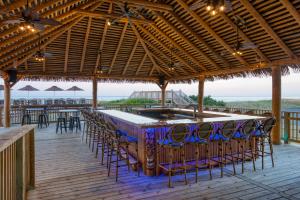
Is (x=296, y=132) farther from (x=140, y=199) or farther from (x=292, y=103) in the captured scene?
(x=292, y=103)

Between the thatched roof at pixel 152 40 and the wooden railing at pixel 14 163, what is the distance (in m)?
2.90

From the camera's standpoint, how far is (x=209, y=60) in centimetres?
941

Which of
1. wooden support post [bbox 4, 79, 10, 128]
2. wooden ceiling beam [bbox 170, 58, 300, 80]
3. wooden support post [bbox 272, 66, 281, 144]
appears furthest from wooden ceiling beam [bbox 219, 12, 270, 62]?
wooden support post [bbox 4, 79, 10, 128]

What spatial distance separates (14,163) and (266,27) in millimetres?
6754

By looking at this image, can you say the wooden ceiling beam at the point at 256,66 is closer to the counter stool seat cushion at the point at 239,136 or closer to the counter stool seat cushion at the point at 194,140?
the counter stool seat cushion at the point at 239,136

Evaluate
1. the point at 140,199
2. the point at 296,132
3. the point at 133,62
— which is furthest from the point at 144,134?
the point at 133,62

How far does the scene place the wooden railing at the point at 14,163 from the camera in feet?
6.66

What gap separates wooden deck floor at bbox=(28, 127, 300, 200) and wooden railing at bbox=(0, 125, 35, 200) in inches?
22.7

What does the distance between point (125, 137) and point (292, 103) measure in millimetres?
17896

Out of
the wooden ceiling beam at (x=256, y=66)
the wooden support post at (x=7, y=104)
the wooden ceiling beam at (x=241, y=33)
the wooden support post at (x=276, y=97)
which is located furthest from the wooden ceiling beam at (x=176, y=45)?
the wooden support post at (x=7, y=104)

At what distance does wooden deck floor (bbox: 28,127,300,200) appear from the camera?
134 inches

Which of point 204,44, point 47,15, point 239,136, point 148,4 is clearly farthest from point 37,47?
point 239,136

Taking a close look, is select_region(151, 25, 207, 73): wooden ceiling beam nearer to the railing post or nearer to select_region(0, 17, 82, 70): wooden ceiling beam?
select_region(0, 17, 82, 70): wooden ceiling beam

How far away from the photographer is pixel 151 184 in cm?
386
